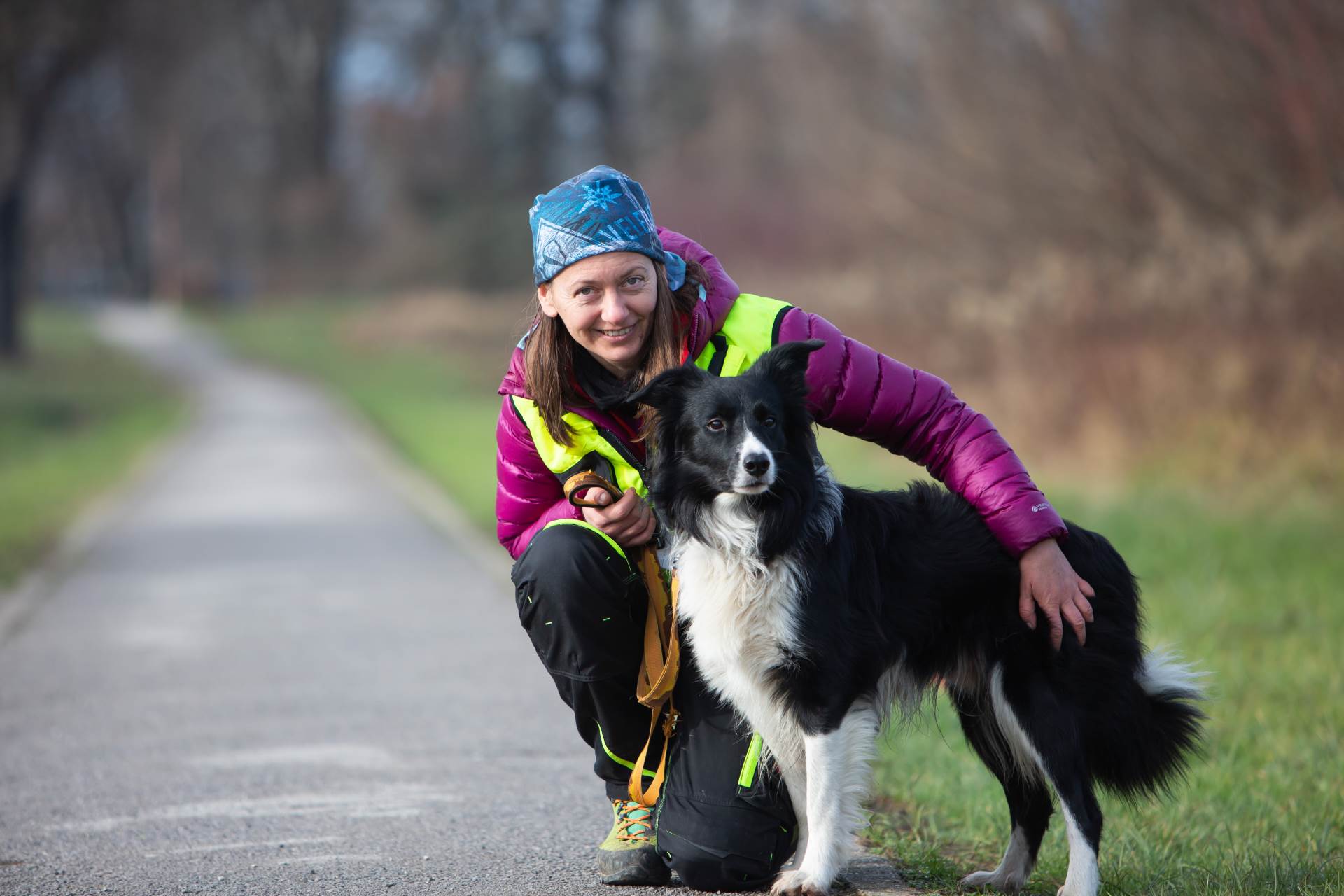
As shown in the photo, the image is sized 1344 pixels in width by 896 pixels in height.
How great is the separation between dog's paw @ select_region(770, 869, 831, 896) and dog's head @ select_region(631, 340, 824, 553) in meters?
0.97

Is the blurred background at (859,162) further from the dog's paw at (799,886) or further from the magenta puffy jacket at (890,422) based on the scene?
the dog's paw at (799,886)

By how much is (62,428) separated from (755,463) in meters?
22.3

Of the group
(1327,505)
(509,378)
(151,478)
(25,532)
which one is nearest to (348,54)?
(151,478)

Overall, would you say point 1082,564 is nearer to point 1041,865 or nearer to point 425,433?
point 1041,865

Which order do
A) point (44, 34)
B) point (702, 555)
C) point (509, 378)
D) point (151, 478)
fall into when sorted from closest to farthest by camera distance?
point (702, 555)
point (509, 378)
point (151, 478)
point (44, 34)

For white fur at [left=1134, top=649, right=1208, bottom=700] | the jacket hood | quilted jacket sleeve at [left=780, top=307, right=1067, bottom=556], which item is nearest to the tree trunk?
the jacket hood

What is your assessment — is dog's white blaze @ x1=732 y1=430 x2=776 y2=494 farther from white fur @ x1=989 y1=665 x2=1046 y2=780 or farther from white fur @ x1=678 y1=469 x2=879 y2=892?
white fur @ x1=989 y1=665 x2=1046 y2=780

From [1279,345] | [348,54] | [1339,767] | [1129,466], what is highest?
[348,54]

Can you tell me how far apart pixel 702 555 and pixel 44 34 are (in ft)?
79.4

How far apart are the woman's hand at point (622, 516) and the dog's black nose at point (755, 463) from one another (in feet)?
1.97

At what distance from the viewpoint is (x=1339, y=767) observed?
534cm

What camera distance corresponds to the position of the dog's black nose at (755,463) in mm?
3414

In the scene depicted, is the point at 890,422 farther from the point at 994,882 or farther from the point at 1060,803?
the point at 994,882

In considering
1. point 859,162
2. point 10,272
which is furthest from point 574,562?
point 10,272
